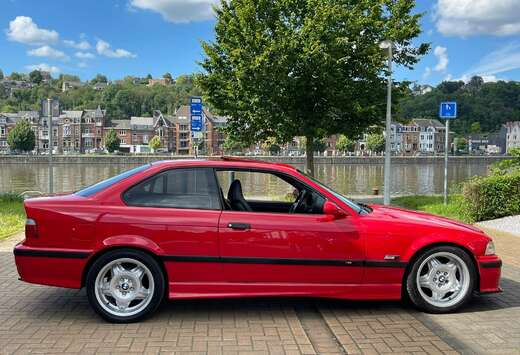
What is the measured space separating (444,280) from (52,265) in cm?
384

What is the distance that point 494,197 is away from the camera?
11391mm

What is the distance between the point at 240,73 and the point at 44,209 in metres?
11.9

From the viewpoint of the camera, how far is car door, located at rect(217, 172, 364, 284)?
4457 millimetres

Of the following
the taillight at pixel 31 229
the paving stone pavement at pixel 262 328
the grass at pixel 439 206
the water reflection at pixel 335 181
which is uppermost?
the taillight at pixel 31 229

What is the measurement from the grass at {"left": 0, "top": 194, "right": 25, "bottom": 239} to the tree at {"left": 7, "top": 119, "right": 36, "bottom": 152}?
113 meters

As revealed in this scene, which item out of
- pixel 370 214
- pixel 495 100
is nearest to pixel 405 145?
pixel 495 100

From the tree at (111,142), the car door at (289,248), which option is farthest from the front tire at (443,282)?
the tree at (111,142)

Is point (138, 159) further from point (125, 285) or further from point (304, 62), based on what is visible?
point (125, 285)

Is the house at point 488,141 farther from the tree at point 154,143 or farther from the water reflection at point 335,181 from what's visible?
the water reflection at point 335,181

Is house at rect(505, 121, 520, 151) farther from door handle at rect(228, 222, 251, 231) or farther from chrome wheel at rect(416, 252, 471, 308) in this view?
door handle at rect(228, 222, 251, 231)

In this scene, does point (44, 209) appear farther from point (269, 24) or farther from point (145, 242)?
point (269, 24)

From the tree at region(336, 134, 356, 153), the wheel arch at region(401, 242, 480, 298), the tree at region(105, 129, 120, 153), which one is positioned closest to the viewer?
the wheel arch at region(401, 242, 480, 298)

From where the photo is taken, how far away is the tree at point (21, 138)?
11631 centimetres

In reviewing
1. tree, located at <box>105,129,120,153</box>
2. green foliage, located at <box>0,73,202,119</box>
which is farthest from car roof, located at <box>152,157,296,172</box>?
green foliage, located at <box>0,73,202,119</box>
